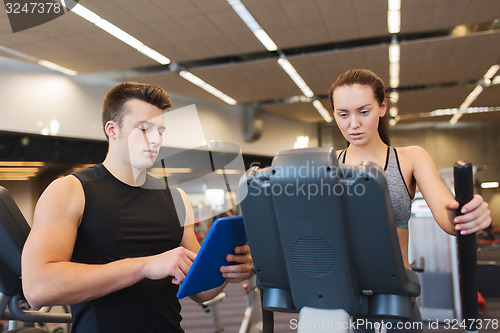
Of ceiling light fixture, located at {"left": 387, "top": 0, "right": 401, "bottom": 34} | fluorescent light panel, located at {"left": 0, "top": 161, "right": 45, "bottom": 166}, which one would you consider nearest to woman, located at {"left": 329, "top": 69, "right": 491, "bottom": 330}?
ceiling light fixture, located at {"left": 387, "top": 0, "right": 401, "bottom": 34}

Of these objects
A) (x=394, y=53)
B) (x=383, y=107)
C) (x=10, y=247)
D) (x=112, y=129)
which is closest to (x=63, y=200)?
(x=112, y=129)

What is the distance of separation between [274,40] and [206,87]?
3.60 meters

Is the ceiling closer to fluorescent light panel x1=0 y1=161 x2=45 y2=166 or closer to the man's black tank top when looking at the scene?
fluorescent light panel x1=0 y1=161 x2=45 y2=166

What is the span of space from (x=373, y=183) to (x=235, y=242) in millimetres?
519

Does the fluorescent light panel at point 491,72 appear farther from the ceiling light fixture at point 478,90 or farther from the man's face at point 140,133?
the man's face at point 140,133

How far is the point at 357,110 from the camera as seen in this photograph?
1.30m

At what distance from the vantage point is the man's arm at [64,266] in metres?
1.20

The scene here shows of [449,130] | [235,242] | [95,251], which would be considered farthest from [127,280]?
[449,130]

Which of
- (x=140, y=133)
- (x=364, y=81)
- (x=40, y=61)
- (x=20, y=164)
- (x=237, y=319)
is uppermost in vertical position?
(x=40, y=61)

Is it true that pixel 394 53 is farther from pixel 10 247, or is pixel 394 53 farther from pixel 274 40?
pixel 10 247

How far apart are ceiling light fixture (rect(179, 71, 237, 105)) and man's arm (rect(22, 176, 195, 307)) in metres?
8.58

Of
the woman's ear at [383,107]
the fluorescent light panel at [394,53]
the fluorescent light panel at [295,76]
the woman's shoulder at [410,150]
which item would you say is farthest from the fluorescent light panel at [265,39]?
the woman's shoulder at [410,150]

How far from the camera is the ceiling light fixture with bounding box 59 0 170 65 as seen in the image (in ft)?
19.9

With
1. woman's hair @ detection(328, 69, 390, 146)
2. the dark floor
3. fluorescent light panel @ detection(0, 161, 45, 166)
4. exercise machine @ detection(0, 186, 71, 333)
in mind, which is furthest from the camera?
fluorescent light panel @ detection(0, 161, 45, 166)
